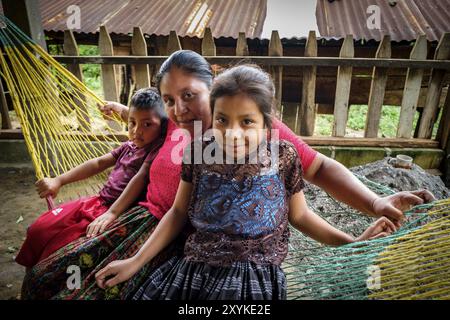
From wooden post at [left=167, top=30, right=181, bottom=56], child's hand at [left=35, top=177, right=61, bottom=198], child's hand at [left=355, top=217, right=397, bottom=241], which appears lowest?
child's hand at [left=35, top=177, right=61, bottom=198]

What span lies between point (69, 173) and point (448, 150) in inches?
135

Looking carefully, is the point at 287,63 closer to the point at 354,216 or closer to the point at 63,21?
the point at 354,216

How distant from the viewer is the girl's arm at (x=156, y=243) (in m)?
1.09

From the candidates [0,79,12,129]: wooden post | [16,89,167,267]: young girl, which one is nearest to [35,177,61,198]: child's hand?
[16,89,167,267]: young girl

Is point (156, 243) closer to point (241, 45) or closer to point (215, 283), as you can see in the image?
point (215, 283)

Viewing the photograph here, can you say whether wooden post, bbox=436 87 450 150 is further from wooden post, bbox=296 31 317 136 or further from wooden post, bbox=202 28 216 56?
wooden post, bbox=202 28 216 56

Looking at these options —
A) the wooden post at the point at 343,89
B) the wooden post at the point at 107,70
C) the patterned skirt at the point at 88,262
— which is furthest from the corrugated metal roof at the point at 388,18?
the patterned skirt at the point at 88,262

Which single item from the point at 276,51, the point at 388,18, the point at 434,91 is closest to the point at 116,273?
the point at 276,51

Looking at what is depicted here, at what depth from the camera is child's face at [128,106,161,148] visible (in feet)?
4.69

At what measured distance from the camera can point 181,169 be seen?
3.95 ft

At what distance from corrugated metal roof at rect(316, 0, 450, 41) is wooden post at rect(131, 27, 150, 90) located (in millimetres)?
2014

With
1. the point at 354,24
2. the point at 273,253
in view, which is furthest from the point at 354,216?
the point at 354,24

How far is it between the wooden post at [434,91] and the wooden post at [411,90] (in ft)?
0.42

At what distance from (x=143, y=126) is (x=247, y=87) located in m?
0.61
